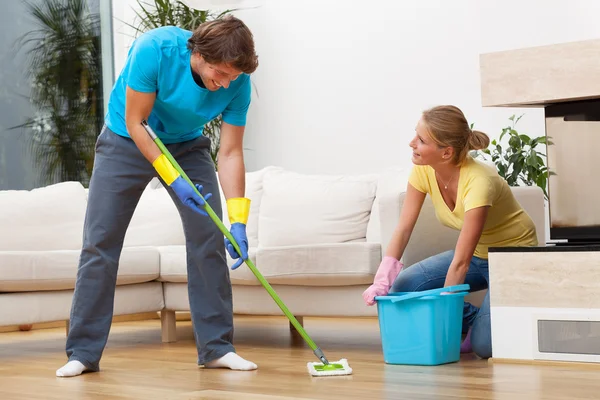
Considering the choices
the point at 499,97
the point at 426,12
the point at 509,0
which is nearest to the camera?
the point at 499,97

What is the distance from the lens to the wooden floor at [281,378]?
2.27 m

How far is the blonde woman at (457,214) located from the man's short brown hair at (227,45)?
0.65 m

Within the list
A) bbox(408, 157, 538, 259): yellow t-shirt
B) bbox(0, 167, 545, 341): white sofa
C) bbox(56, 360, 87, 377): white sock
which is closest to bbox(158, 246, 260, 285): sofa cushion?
bbox(0, 167, 545, 341): white sofa

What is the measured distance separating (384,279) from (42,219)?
6.52 ft

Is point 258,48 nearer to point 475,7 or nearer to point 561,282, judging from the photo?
point 475,7

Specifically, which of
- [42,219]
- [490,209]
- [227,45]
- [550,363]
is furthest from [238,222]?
[42,219]

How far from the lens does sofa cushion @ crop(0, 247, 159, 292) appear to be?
343 cm

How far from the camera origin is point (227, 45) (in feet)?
8.03

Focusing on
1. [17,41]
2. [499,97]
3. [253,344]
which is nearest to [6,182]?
[17,41]

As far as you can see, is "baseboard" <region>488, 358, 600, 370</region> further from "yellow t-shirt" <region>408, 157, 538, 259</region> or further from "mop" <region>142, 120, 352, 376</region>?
"mop" <region>142, 120, 352, 376</region>

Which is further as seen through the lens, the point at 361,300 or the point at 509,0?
the point at 509,0

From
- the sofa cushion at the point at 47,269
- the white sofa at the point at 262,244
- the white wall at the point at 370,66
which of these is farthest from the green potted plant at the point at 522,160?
the sofa cushion at the point at 47,269

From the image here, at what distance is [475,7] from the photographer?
4.87 meters

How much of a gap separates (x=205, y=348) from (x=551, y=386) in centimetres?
107
